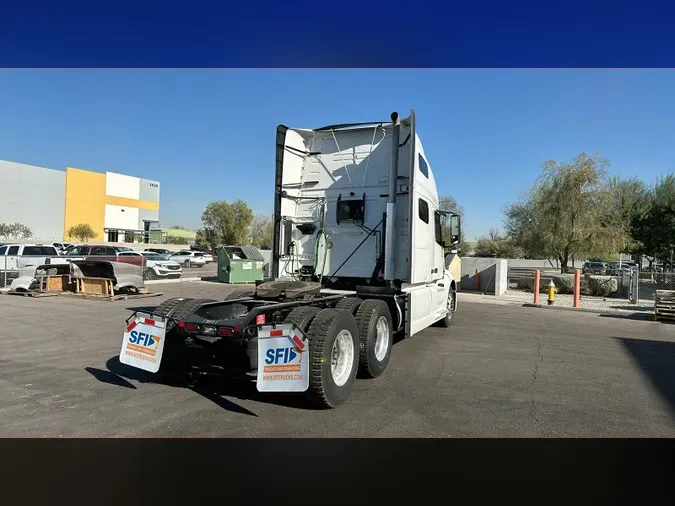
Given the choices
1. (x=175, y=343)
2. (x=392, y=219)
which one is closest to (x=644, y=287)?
(x=392, y=219)

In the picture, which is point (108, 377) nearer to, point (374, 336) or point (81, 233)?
point (374, 336)

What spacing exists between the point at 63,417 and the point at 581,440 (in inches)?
204

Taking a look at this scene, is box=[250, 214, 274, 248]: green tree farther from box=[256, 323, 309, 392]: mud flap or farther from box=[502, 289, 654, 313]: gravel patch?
box=[256, 323, 309, 392]: mud flap

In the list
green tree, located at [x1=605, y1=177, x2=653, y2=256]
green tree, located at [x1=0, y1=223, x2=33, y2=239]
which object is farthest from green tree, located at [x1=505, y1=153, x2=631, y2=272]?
green tree, located at [x1=0, y1=223, x2=33, y2=239]

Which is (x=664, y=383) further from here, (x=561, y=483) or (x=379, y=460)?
(x=379, y=460)

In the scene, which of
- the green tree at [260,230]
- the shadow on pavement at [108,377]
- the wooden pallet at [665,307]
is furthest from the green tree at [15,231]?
the wooden pallet at [665,307]

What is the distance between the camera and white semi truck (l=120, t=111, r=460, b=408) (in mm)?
5004

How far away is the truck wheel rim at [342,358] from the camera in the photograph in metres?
5.34

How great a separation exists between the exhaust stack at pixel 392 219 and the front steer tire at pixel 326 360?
6.70 ft

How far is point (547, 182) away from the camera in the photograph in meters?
26.4

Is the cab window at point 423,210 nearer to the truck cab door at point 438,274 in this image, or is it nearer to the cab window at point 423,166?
the cab window at point 423,166

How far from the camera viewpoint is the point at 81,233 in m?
63.0

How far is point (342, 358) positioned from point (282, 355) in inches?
42.6

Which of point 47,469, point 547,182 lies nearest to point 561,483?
point 47,469
